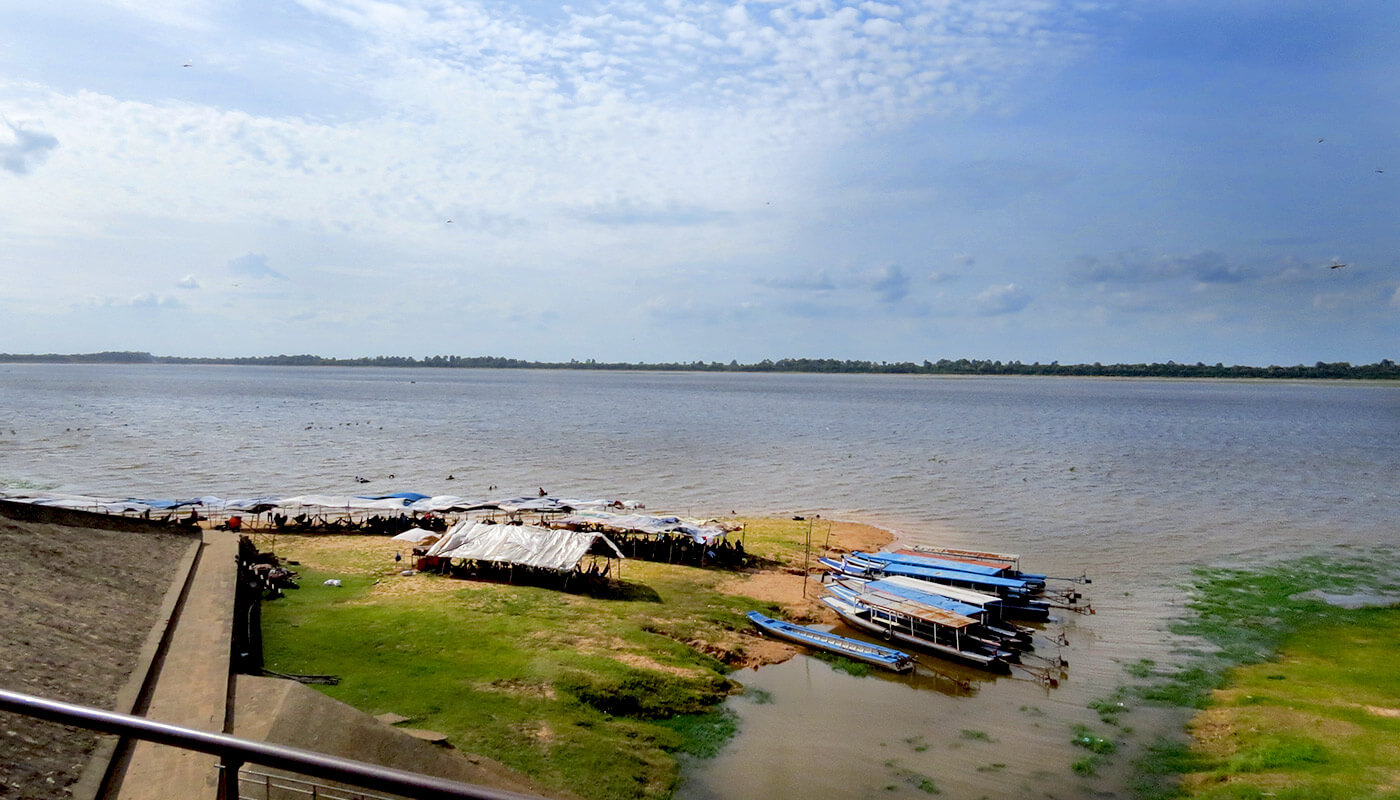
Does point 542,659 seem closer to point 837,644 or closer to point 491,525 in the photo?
point 837,644

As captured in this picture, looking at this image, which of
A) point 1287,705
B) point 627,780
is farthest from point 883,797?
point 1287,705

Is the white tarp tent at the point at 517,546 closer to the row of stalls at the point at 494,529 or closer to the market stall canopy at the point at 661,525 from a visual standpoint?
the row of stalls at the point at 494,529

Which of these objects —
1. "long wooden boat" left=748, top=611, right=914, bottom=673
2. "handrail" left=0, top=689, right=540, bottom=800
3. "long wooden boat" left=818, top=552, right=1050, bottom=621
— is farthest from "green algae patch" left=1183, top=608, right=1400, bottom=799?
"handrail" left=0, top=689, right=540, bottom=800

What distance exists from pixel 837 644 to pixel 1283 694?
12.6 m

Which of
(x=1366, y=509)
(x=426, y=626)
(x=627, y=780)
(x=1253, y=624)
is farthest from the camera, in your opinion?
(x=1366, y=509)

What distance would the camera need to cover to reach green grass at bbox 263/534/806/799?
17.9 m

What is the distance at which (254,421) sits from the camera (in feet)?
330

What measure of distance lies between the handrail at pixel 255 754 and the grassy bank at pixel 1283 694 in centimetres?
2018

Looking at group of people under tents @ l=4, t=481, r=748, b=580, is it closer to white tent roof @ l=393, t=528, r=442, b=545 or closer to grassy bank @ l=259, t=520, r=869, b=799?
white tent roof @ l=393, t=528, r=442, b=545

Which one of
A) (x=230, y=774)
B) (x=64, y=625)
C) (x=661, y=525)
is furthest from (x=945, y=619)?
(x=230, y=774)

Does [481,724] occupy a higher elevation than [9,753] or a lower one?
lower

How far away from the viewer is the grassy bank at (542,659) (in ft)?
58.9

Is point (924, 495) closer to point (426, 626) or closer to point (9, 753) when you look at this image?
point (426, 626)

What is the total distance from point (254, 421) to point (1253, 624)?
105 metres
